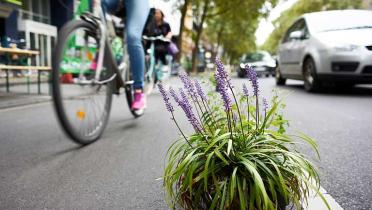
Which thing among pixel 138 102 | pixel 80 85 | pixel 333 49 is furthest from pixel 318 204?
pixel 333 49

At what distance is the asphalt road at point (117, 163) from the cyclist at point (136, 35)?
0.41m

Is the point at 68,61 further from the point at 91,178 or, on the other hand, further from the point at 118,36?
the point at 118,36

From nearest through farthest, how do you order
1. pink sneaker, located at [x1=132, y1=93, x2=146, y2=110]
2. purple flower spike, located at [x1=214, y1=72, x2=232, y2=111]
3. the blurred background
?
purple flower spike, located at [x1=214, y1=72, x2=232, y2=111] < pink sneaker, located at [x1=132, y1=93, x2=146, y2=110] < the blurred background

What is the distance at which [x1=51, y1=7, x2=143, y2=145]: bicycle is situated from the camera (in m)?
2.79

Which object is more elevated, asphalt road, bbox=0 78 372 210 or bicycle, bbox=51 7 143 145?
bicycle, bbox=51 7 143 145

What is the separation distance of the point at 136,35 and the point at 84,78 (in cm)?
72

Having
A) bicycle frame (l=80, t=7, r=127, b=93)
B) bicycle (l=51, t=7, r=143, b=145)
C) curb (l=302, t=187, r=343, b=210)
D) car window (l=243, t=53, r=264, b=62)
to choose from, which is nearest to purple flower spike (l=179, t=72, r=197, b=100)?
curb (l=302, t=187, r=343, b=210)

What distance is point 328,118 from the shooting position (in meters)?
4.54

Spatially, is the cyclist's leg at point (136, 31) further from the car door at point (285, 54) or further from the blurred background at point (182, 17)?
the car door at point (285, 54)

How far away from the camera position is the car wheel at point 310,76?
305 inches

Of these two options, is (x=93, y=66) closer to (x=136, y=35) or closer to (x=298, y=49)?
(x=136, y=35)

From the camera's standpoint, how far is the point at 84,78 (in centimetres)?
331

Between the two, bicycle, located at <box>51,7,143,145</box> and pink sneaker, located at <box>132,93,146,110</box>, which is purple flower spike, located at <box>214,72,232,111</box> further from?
pink sneaker, located at <box>132,93,146,110</box>

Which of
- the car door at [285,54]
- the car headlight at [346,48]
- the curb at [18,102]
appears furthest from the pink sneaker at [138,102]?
the car door at [285,54]
